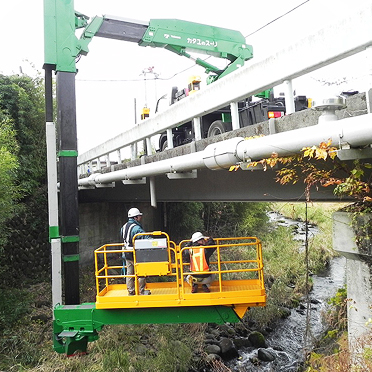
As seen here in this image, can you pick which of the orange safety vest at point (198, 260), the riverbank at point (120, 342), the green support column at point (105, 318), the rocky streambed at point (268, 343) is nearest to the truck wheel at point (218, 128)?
the orange safety vest at point (198, 260)

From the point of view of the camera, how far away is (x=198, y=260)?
20.4ft

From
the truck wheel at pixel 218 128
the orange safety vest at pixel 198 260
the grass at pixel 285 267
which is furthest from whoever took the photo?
the grass at pixel 285 267

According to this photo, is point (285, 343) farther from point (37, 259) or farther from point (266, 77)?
point (37, 259)

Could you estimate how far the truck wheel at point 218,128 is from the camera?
24.3ft

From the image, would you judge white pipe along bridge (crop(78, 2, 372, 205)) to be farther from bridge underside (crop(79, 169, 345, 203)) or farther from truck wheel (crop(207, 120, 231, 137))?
truck wheel (crop(207, 120, 231, 137))

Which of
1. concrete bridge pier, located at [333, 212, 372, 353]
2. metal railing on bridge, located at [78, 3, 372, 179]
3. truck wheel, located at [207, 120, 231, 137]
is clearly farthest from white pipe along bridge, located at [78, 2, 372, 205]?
concrete bridge pier, located at [333, 212, 372, 353]

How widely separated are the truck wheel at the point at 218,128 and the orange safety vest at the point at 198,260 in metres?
2.52

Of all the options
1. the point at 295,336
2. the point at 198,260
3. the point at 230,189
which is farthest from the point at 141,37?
the point at 295,336

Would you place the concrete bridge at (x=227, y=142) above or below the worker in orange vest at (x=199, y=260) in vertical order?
above

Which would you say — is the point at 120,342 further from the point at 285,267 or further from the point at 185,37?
the point at 285,267

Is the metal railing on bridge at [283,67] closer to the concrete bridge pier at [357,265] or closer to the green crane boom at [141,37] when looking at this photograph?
the concrete bridge pier at [357,265]

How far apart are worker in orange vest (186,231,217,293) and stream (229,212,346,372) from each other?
81.1 inches

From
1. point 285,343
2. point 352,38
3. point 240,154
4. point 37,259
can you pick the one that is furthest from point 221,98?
point 37,259

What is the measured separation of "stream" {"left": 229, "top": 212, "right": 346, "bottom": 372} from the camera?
31.1 ft
